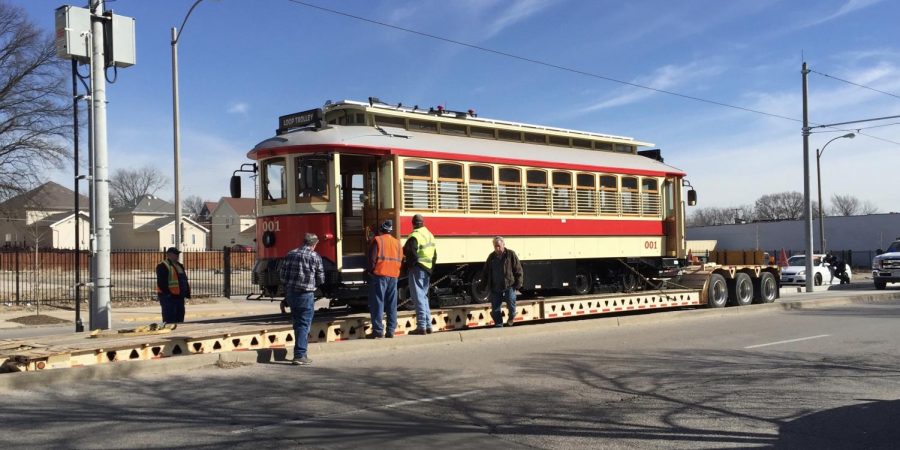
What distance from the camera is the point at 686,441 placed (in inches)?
244

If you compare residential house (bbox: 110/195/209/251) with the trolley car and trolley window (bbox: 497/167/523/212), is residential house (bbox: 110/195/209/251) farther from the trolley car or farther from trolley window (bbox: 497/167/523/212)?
trolley window (bbox: 497/167/523/212)

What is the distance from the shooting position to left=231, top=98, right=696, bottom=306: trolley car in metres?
12.8

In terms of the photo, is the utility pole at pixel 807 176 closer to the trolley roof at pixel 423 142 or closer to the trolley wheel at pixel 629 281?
the trolley wheel at pixel 629 281

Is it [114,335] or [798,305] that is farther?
[798,305]

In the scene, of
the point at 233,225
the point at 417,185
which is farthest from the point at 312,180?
the point at 233,225

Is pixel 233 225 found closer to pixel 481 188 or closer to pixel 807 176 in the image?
pixel 807 176

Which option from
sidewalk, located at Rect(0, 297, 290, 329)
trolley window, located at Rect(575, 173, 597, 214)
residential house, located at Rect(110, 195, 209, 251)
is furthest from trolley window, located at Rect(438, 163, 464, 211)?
residential house, located at Rect(110, 195, 209, 251)

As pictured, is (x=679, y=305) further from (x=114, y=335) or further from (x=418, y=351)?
(x=114, y=335)

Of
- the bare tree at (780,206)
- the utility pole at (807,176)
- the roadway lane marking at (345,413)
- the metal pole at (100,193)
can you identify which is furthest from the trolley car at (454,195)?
the bare tree at (780,206)

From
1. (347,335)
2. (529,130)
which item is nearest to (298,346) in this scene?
(347,335)

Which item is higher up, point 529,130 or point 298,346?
point 529,130

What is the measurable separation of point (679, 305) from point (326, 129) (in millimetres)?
9312

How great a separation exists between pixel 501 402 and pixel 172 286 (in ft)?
21.8

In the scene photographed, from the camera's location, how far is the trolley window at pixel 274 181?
13.1 meters
